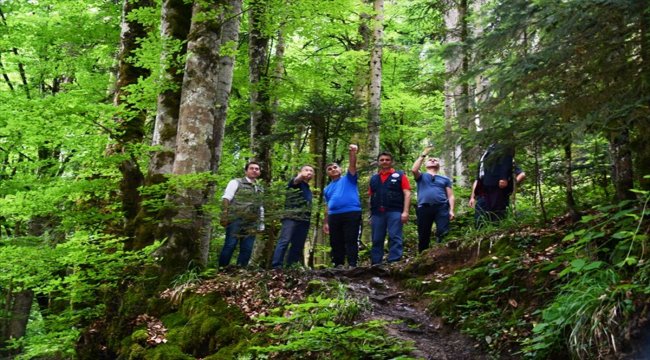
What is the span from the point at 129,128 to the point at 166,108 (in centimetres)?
150

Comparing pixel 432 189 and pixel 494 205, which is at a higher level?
pixel 432 189

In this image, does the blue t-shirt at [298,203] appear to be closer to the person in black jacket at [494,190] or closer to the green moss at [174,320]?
the green moss at [174,320]

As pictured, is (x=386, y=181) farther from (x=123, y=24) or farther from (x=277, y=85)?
(x=123, y=24)

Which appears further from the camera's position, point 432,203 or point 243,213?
point 432,203

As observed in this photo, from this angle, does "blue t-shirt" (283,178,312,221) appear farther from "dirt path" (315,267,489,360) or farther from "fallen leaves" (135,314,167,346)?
"fallen leaves" (135,314,167,346)

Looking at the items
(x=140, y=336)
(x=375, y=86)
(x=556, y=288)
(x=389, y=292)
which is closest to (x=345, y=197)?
(x=389, y=292)

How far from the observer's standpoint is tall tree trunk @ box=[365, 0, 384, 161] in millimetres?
11844

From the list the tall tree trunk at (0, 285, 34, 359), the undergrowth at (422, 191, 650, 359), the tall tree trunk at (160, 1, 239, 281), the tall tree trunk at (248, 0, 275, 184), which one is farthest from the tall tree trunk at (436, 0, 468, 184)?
the tall tree trunk at (0, 285, 34, 359)

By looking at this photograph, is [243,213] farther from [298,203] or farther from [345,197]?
[345,197]

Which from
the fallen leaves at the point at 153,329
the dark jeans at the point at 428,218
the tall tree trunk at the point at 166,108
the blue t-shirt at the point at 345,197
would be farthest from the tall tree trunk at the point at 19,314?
the dark jeans at the point at 428,218

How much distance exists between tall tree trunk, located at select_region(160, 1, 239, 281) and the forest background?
2 centimetres

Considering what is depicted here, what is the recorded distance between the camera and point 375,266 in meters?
7.57

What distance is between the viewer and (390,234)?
822cm

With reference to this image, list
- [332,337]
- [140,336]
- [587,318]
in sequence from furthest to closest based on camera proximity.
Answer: [140,336] < [332,337] < [587,318]
